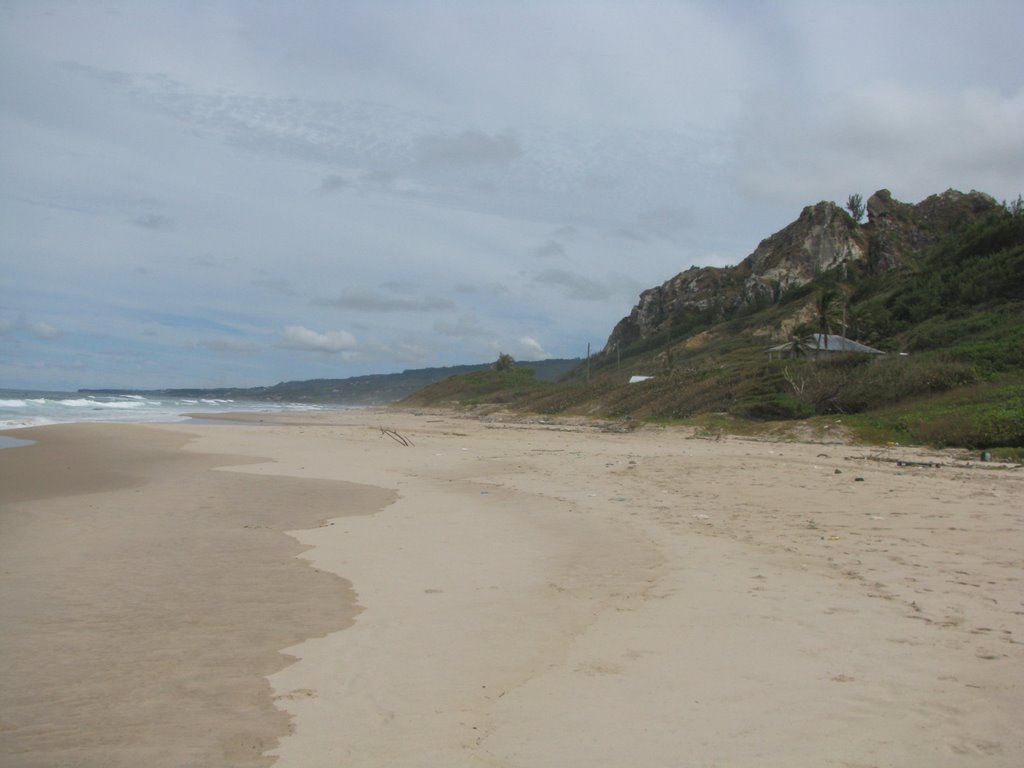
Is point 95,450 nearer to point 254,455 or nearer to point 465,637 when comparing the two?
point 254,455

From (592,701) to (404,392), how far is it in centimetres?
19271

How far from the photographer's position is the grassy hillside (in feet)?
70.6

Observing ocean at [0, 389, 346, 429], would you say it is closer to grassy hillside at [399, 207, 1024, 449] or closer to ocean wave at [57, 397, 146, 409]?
ocean wave at [57, 397, 146, 409]

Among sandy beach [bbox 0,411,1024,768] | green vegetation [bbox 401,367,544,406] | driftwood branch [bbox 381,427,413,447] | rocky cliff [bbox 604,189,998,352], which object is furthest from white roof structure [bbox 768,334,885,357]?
green vegetation [bbox 401,367,544,406]

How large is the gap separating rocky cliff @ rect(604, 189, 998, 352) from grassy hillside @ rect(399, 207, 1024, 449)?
7565 mm

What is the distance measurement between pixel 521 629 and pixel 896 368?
2496 cm

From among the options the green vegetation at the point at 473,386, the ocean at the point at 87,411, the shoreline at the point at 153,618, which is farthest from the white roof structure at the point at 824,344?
the ocean at the point at 87,411

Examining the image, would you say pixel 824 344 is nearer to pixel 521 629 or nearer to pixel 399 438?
pixel 399 438

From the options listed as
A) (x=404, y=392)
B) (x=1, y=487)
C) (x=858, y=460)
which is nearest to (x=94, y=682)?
(x=1, y=487)

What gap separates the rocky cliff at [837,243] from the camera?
8456cm

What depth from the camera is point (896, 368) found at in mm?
26109

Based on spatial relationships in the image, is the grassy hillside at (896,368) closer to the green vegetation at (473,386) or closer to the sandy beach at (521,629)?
the green vegetation at (473,386)

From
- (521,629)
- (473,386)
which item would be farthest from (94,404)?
(521,629)

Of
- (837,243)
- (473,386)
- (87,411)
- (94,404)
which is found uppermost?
(837,243)
